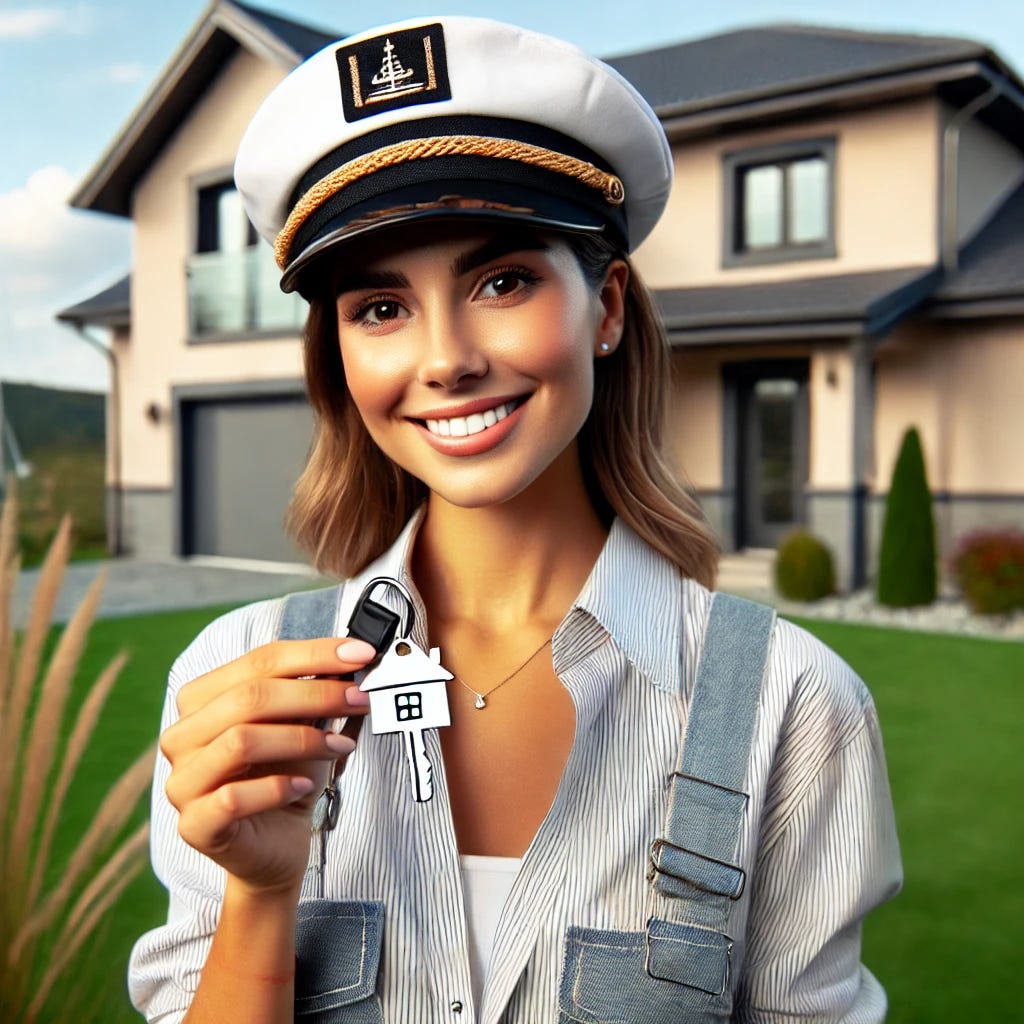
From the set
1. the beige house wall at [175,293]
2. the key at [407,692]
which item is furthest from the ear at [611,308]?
the beige house wall at [175,293]

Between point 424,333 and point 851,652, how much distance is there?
743 centimetres

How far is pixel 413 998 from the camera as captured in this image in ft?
4.26

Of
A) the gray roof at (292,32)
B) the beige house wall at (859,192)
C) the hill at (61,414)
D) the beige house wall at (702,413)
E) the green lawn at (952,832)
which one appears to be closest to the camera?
the green lawn at (952,832)

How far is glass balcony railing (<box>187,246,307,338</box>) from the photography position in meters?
14.3

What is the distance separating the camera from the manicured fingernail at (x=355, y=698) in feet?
3.39

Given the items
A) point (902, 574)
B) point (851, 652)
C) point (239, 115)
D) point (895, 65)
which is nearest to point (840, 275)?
point (895, 65)

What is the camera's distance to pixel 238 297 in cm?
1468

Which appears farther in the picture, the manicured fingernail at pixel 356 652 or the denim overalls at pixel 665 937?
the denim overalls at pixel 665 937

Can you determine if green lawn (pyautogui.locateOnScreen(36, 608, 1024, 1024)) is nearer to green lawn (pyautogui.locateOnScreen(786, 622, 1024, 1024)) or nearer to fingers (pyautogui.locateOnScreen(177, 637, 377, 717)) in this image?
green lawn (pyautogui.locateOnScreen(786, 622, 1024, 1024))

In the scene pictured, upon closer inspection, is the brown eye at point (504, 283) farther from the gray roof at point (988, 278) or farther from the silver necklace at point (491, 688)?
the gray roof at point (988, 278)

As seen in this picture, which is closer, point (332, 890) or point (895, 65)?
point (332, 890)

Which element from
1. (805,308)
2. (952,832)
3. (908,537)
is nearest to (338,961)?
(952,832)

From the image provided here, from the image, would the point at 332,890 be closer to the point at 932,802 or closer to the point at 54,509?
the point at 54,509

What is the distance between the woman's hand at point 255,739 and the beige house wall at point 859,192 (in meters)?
11.5
